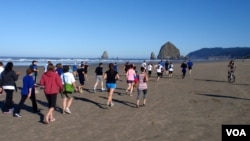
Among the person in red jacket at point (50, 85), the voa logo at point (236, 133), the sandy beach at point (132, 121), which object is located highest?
the person in red jacket at point (50, 85)

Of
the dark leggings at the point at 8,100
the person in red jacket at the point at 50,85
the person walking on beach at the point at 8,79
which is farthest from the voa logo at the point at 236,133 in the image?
the dark leggings at the point at 8,100

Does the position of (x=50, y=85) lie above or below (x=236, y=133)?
above

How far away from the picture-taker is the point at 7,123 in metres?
9.84

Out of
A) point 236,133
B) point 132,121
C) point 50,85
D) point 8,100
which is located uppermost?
point 50,85

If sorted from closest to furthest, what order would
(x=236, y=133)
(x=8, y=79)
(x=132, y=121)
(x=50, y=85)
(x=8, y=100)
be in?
(x=236, y=133)
(x=50, y=85)
(x=132, y=121)
(x=8, y=79)
(x=8, y=100)

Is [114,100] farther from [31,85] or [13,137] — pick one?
[13,137]

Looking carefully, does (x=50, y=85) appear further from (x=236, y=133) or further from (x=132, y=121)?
(x=236, y=133)

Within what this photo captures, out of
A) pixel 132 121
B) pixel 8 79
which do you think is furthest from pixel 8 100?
pixel 132 121

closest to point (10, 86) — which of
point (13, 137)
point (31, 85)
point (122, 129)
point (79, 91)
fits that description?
point (31, 85)

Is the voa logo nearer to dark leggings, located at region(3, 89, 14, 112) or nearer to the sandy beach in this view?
the sandy beach

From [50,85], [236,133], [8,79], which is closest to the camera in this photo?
[236,133]

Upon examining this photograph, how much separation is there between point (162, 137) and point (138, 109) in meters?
4.02

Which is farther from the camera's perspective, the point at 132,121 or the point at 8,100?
the point at 8,100

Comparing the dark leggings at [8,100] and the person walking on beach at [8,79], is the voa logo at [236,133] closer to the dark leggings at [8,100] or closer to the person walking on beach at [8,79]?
the person walking on beach at [8,79]
